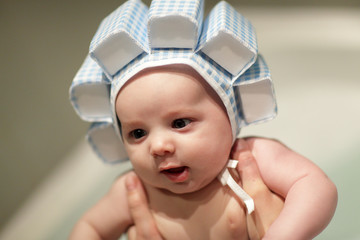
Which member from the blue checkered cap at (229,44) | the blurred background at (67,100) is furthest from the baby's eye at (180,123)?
the blurred background at (67,100)

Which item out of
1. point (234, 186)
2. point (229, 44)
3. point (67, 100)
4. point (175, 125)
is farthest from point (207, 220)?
point (67, 100)

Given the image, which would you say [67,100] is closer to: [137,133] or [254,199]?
[137,133]

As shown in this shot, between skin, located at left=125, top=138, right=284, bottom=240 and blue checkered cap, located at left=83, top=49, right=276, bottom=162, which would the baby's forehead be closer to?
blue checkered cap, located at left=83, top=49, right=276, bottom=162

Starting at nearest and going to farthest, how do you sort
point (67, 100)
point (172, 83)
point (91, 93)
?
point (172, 83) < point (91, 93) < point (67, 100)

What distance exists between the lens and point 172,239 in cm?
87

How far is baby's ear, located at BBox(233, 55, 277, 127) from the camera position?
0.83 meters

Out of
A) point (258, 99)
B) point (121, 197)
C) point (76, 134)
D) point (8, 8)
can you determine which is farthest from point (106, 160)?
point (8, 8)

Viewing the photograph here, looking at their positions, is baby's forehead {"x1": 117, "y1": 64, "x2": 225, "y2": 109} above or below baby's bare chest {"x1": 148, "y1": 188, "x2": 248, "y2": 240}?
above

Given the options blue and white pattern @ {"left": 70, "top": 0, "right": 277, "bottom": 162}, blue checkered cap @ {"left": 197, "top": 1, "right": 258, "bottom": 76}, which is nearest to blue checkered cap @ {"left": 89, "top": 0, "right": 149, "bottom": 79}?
blue and white pattern @ {"left": 70, "top": 0, "right": 277, "bottom": 162}

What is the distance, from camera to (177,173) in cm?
79

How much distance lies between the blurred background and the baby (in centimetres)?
43

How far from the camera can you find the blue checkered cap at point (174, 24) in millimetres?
759

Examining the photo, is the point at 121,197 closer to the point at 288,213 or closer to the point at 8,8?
the point at 288,213

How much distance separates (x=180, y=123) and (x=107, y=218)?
275 millimetres
